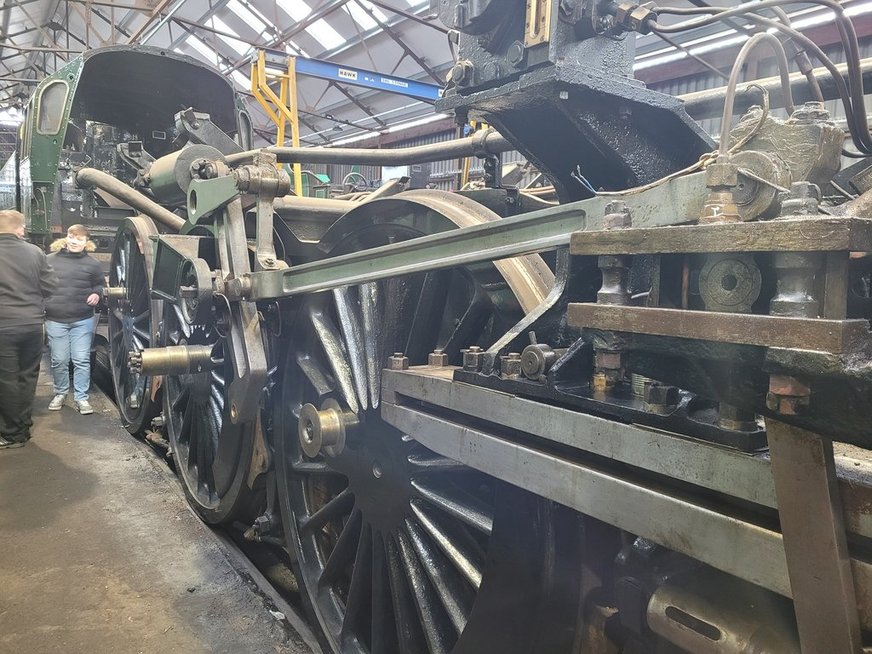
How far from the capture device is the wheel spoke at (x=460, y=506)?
1.51 meters

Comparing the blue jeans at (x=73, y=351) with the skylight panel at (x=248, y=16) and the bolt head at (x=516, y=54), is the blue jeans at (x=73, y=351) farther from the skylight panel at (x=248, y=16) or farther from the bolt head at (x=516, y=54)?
the skylight panel at (x=248, y=16)

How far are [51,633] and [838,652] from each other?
2423 mm

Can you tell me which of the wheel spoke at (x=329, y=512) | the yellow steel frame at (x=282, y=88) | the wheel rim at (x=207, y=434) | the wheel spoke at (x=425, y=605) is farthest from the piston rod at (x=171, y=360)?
the yellow steel frame at (x=282, y=88)

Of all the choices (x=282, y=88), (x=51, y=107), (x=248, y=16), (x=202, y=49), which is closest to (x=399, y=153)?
(x=51, y=107)

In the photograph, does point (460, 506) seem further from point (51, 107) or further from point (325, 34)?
point (325, 34)

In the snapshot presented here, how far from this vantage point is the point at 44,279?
4336 millimetres

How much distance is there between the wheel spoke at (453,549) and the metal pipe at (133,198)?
1.84 m

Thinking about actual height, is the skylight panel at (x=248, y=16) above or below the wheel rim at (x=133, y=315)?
above

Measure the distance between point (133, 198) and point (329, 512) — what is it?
6.65ft

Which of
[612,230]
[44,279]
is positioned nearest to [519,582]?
[612,230]

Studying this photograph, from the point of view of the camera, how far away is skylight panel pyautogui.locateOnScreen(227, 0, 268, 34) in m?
12.9

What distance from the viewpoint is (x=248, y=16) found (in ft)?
43.6

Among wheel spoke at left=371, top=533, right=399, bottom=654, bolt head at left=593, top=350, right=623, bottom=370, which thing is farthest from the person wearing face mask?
bolt head at left=593, top=350, right=623, bottom=370

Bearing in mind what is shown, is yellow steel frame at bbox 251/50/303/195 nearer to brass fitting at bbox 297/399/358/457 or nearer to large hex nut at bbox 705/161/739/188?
brass fitting at bbox 297/399/358/457
